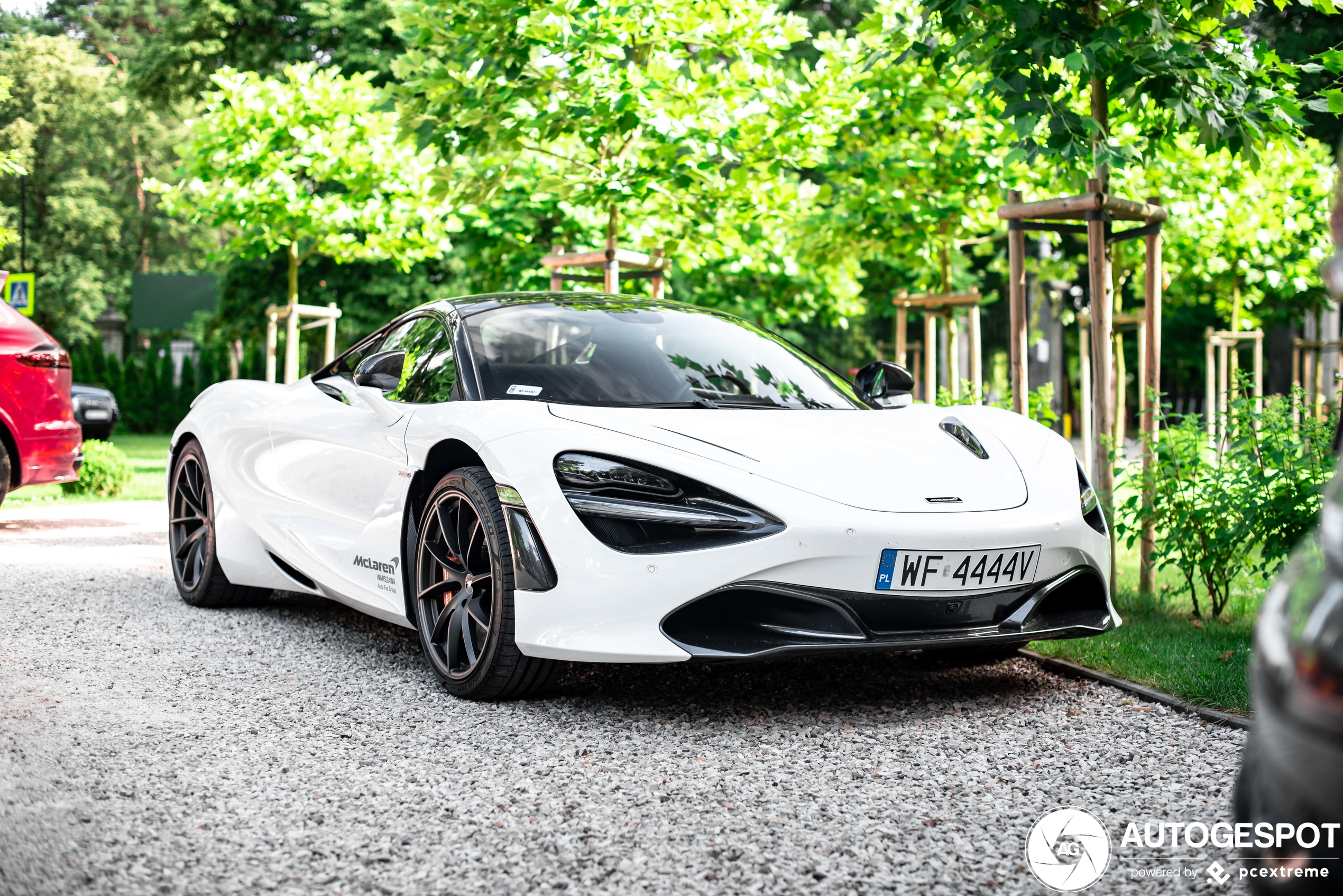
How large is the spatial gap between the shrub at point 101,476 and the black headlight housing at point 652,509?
32.2ft

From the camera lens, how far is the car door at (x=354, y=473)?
4445mm

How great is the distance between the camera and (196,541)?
6000 millimetres

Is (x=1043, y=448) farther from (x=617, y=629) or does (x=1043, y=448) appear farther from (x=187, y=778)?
(x=187, y=778)

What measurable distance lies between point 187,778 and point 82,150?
1827 inches

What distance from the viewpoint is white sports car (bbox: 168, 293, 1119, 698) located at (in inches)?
138

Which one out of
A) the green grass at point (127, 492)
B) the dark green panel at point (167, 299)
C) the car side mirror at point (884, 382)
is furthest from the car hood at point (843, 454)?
the dark green panel at point (167, 299)

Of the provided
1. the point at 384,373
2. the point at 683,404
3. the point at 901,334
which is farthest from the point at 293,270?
the point at 683,404

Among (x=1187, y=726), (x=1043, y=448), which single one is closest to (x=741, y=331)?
(x=1043, y=448)

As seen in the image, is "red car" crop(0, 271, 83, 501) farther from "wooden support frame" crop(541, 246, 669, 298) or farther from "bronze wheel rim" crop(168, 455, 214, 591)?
"wooden support frame" crop(541, 246, 669, 298)

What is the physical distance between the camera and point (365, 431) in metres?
4.69

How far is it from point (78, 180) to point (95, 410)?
26994mm

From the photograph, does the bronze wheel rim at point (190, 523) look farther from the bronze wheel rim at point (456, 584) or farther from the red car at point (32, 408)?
the red car at point (32, 408)

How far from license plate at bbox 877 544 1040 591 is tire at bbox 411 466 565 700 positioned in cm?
109

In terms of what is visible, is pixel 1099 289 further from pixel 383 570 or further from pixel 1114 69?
pixel 383 570
